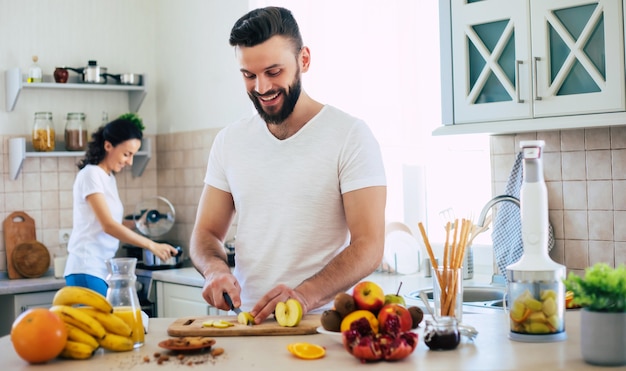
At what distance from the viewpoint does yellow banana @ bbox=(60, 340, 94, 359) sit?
69.8 inches

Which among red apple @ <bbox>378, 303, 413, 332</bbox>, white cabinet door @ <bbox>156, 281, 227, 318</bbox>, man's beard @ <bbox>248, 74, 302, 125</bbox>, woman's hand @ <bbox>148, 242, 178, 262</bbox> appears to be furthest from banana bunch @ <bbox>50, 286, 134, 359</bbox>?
woman's hand @ <bbox>148, 242, 178, 262</bbox>

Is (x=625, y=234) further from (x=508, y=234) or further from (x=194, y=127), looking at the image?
(x=194, y=127)

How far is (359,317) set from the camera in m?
1.80

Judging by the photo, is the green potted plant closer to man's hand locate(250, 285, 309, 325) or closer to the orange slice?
the orange slice

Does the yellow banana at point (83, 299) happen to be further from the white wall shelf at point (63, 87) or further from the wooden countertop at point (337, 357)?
the white wall shelf at point (63, 87)

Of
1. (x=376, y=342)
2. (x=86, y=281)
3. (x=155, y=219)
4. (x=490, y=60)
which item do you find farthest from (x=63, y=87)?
(x=376, y=342)

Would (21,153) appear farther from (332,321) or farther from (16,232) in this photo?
(332,321)

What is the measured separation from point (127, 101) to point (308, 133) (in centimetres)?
297

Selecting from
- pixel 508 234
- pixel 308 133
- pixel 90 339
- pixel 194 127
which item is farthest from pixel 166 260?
pixel 90 339

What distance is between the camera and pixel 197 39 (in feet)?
15.8

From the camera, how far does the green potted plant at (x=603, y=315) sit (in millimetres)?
1609

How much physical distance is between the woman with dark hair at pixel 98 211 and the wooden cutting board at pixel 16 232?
0.60 meters

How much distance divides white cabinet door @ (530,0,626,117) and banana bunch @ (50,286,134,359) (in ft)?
5.65

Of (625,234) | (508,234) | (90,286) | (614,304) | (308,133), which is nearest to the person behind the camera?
(614,304)
